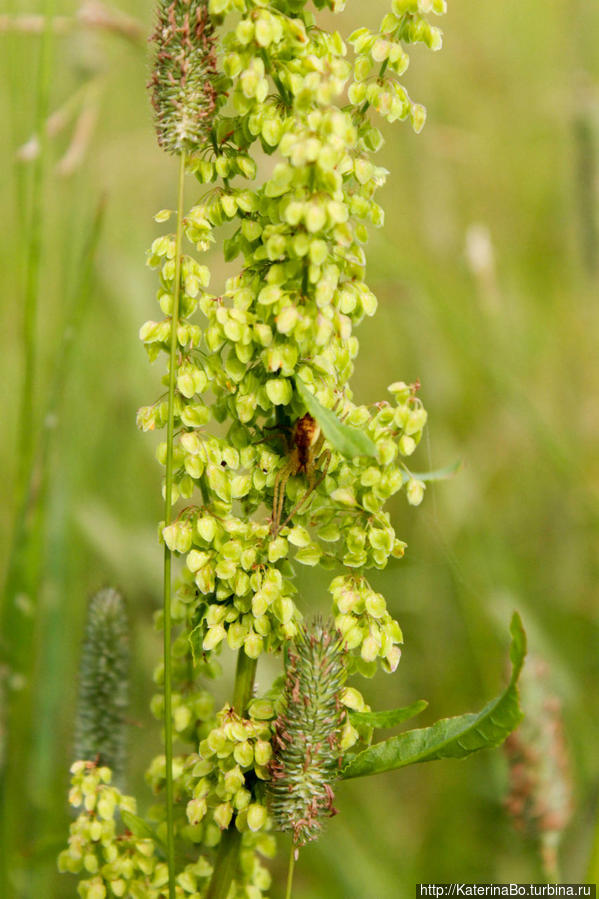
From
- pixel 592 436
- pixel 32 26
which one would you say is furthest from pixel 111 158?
pixel 592 436

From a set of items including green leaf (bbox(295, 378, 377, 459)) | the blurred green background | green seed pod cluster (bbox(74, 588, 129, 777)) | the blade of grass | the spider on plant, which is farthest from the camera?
the blurred green background

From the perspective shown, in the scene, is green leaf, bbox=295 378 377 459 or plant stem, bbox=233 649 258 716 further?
plant stem, bbox=233 649 258 716

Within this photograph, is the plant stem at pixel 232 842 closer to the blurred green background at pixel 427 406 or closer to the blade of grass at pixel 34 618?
the blurred green background at pixel 427 406

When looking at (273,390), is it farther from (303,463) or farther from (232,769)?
(232,769)

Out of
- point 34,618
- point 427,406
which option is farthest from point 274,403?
point 427,406

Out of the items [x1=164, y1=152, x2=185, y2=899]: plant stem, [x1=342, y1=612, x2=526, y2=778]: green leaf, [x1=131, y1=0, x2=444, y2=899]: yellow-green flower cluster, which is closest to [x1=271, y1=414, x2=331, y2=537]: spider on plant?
[x1=131, y1=0, x2=444, y2=899]: yellow-green flower cluster

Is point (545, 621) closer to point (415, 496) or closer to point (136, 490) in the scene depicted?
point (136, 490)

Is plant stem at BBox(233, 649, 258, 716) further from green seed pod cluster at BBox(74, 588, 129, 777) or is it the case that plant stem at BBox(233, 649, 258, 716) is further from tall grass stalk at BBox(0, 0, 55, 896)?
tall grass stalk at BBox(0, 0, 55, 896)
